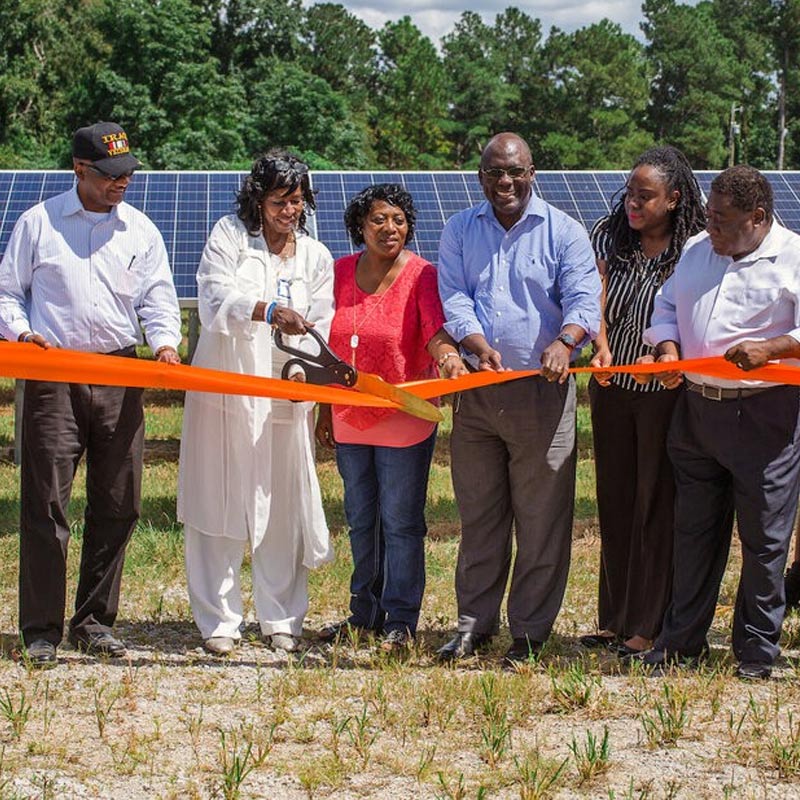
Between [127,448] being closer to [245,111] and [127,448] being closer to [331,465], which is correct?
[331,465]

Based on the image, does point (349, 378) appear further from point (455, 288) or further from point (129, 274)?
point (129, 274)

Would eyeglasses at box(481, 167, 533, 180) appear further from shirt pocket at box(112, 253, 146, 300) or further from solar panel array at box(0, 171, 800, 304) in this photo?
solar panel array at box(0, 171, 800, 304)

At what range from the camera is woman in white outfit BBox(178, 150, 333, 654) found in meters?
6.13

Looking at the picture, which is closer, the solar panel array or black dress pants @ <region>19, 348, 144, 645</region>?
black dress pants @ <region>19, 348, 144, 645</region>

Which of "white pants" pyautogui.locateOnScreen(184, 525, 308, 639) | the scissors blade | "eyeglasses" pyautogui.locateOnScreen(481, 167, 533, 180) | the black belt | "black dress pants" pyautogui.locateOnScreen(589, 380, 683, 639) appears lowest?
"white pants" pyautogui.locateOnScreen(184, 525, 308, 639)

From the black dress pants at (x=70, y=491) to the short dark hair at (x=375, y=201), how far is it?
3.60 ft

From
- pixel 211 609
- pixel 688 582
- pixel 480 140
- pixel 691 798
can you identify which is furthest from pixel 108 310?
pixel 480 140

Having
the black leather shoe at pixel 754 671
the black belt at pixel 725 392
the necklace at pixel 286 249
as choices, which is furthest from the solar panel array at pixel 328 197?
the black leather shoe at pixel 754 671

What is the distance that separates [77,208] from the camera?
598cm

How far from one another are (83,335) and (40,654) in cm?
130

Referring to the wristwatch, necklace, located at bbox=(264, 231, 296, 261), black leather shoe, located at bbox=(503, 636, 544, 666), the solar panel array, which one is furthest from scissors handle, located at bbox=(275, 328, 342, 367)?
the solar panel array

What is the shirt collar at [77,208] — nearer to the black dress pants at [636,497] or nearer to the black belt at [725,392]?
the black dress pants at [636,497]

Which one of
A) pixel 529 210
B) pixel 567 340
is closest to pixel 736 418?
pixel 567 340

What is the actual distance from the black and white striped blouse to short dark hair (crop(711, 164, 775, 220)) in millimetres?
631
